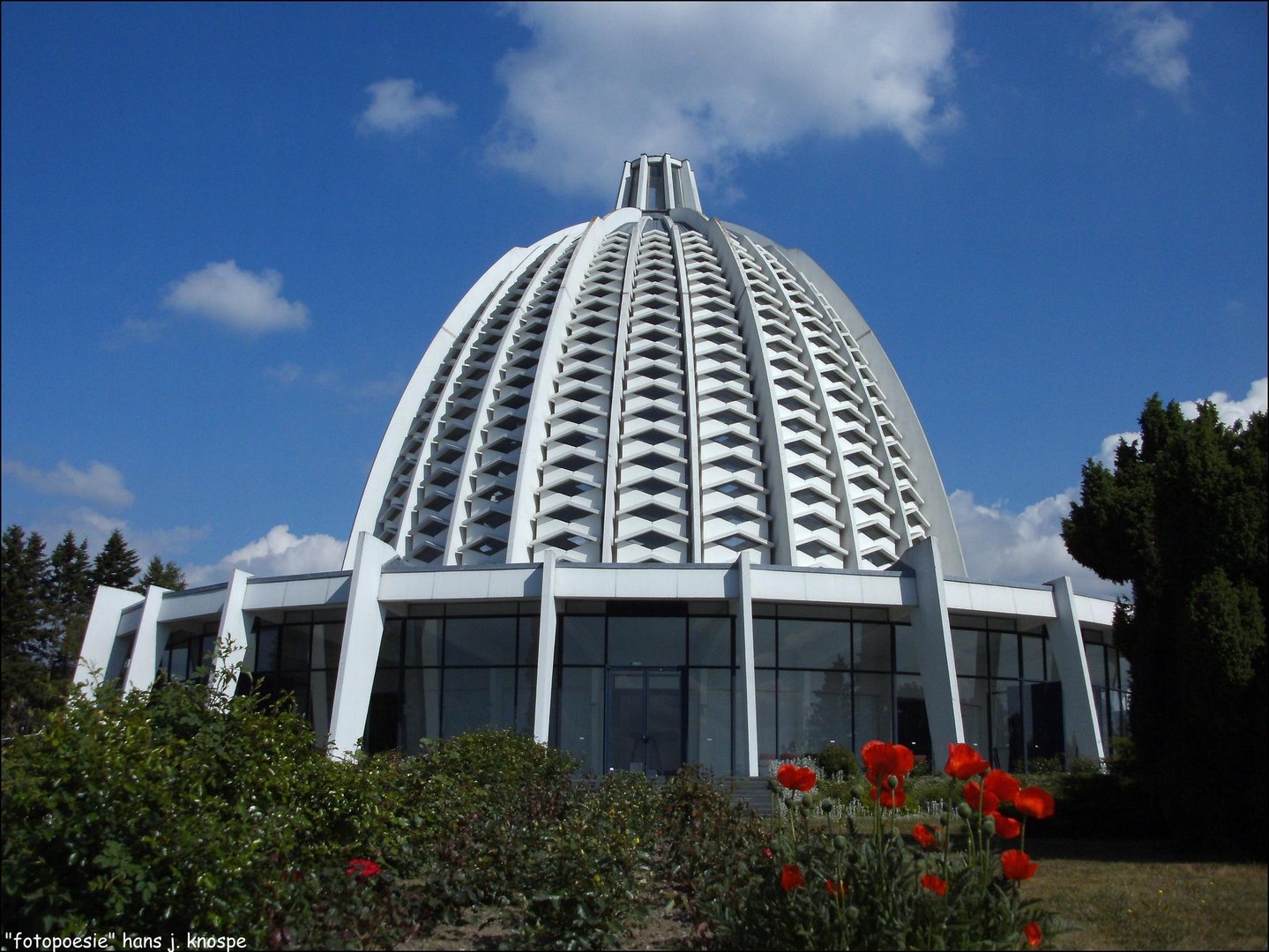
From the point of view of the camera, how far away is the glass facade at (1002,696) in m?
27.6

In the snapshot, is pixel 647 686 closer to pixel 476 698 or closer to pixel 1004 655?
→ pixel 476 698

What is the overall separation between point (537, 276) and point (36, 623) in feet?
125

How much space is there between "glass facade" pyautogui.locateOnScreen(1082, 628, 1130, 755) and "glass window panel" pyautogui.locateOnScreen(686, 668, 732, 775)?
10779mm

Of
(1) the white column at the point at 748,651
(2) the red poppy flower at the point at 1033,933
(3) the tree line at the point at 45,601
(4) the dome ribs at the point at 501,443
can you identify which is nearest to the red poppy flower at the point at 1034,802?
(2) the red poppy flower at the point at 1033,933

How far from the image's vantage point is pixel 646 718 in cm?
2603

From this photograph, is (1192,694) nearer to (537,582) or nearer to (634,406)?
(537,582)

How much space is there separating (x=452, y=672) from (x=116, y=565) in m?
48.9

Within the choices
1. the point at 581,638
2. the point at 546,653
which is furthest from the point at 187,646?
the point at 546,653

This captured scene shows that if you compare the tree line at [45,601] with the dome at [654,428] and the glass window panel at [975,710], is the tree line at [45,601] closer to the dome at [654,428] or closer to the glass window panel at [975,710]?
the dome at [654,428]

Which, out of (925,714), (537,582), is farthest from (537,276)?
(925,714)

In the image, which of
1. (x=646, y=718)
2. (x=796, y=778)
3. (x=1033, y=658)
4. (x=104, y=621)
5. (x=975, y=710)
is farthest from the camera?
(x=104, y=621)

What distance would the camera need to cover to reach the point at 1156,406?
1412cm

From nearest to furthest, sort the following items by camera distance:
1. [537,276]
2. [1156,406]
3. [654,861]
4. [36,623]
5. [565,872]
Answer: [565,872] < [654,861] < [1156,406] < [537,276] < [36,623]

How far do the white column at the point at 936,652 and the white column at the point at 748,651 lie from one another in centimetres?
414
